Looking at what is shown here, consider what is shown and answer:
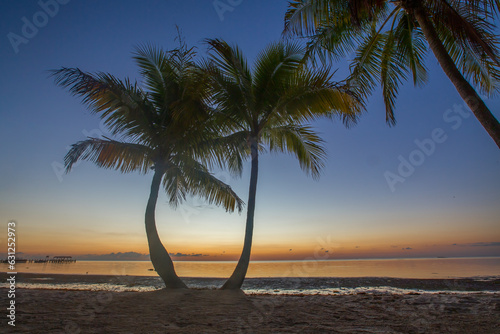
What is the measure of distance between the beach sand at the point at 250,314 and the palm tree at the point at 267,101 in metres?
3.08

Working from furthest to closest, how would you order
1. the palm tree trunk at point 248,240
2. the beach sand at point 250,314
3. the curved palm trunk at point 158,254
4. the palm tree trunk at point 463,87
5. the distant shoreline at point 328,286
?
the distant shoreline at point 328,286, the curved palm trunk at point 158,254, the palm tree trunk at point 248,240, the palm tree trunk at point 463,87, the beach sand at point 250,314

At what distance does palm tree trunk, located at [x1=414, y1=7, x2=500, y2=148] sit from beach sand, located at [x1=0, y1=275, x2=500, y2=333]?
3.16 metres

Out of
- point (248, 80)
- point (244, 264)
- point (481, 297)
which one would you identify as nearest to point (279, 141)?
point (248, 80)

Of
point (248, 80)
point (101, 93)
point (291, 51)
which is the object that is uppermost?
point (291, 51)

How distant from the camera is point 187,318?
4793 mm

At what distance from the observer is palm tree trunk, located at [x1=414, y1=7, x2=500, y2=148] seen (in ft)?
16.3

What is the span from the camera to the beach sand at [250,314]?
4070mm

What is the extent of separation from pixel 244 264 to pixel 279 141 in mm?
4803

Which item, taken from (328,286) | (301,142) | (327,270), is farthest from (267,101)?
(327,270)

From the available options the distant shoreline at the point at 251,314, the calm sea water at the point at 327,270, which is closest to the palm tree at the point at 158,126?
the distant shoreline at the point at 251,314

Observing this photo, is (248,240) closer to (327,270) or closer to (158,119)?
(158,119)

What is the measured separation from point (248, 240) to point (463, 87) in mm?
6634

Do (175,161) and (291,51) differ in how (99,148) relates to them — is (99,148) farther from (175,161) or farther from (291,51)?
(291,51)

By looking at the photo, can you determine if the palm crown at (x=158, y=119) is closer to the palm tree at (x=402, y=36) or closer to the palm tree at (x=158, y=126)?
the palm tree at (x=158, y=126)
